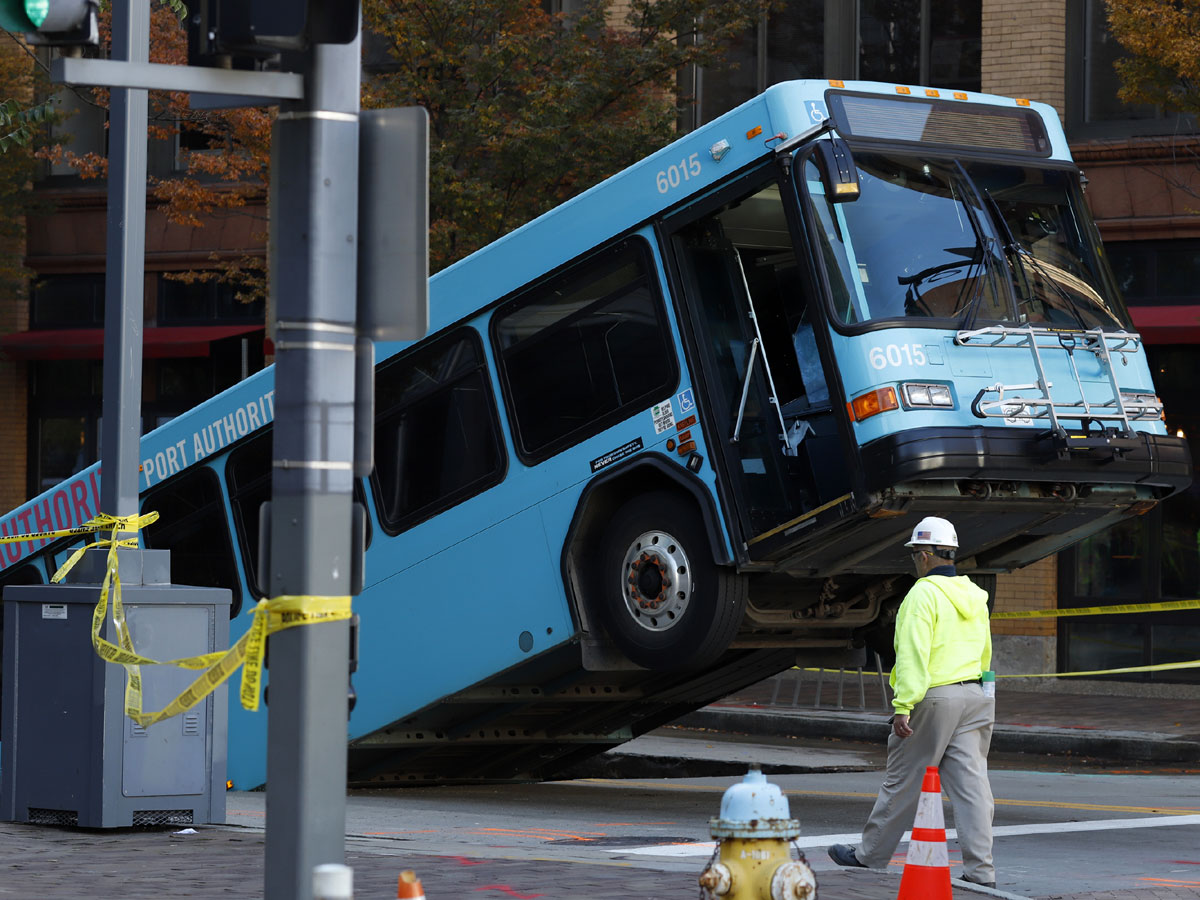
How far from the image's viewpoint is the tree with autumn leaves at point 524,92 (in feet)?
61.4

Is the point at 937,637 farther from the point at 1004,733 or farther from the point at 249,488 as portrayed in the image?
the point at 1004,733

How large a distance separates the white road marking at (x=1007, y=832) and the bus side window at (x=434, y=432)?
2965 millimetres

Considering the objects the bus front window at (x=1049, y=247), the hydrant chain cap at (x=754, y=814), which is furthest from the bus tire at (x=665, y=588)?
the hydrant chain cap at (x=754, y=814)

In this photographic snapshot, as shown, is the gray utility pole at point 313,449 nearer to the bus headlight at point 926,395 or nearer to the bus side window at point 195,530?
the bus headlight at point 926,395

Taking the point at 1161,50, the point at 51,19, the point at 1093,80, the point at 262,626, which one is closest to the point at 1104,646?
the point at 1093,80

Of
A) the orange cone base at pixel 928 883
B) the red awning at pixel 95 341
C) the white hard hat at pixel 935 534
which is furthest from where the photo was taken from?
the red awning at pixel 95 341

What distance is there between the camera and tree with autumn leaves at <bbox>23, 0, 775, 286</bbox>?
736 inches

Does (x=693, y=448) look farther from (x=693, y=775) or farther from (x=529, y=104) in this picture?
(x=529, y=104)

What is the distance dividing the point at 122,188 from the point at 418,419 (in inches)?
112

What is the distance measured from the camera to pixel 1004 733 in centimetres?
1714

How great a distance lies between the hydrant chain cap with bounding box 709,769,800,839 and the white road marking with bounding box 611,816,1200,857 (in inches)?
127

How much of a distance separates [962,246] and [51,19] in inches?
242

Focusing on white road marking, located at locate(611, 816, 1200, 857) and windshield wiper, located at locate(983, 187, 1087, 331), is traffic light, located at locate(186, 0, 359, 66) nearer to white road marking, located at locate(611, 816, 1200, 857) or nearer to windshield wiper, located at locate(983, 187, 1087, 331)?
white road marking, located at locate(611, 816, 1200, 857)

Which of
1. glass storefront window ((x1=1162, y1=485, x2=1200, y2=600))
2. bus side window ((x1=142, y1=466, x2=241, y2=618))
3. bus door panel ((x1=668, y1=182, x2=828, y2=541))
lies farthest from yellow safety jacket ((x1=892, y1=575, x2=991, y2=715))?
glass storefront window ((x1=1162, y1=485, x2=1200, y2=600))
